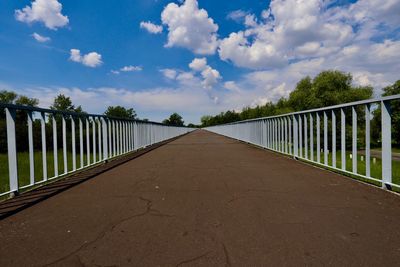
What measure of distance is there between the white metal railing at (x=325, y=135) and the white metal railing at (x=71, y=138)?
220 inches

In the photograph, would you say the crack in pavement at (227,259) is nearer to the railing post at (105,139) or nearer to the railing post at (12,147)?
the railing post at (12,147)

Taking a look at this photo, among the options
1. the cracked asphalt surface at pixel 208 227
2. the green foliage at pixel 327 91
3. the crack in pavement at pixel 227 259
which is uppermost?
the green foliage at pixel 327 91

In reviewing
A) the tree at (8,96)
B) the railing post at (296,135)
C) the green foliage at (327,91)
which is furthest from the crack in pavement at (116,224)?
the tree at (8,96)

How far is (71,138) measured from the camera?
750 centimetres

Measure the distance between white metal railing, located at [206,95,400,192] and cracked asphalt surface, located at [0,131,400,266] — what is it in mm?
614

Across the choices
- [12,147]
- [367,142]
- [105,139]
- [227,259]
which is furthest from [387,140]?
[105,139]

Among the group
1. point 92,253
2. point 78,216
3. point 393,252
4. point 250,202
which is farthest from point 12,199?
point 393,252

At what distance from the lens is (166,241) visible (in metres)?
2.49

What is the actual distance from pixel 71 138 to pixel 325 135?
22.0 feet

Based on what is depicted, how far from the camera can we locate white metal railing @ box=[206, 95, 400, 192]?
13.7ft

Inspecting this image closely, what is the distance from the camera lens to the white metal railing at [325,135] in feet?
13.7

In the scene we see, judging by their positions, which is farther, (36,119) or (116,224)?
(36,119)

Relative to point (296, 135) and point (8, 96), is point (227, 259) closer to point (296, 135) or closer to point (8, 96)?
point (296, 135)

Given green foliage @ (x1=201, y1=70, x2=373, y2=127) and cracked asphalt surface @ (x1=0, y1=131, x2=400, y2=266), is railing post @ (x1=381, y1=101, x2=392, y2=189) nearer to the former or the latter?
cracked asphalt surface @ (x1=0, y1=131, x2=400, y2=266)
